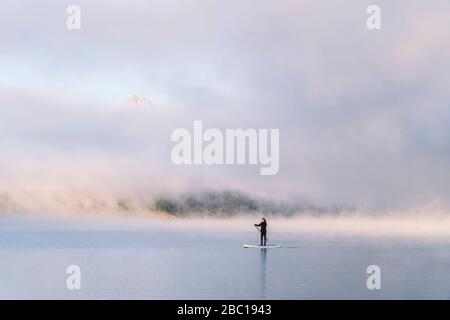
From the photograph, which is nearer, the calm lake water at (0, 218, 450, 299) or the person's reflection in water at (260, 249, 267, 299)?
the person's reflection in water at (260, 249, 267, 299)

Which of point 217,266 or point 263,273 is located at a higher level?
point 217,266

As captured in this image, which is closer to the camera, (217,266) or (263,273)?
(263,273)

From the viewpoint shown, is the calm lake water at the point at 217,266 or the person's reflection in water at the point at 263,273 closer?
the person's reflection in water at the point at 263,273

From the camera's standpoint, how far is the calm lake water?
552 inches

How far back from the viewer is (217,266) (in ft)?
53.2

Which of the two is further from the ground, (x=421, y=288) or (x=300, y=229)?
(x=300, y=229)

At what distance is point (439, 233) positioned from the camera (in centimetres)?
1720

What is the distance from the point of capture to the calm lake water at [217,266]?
14016 mm

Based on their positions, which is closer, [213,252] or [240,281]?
[240,281]
